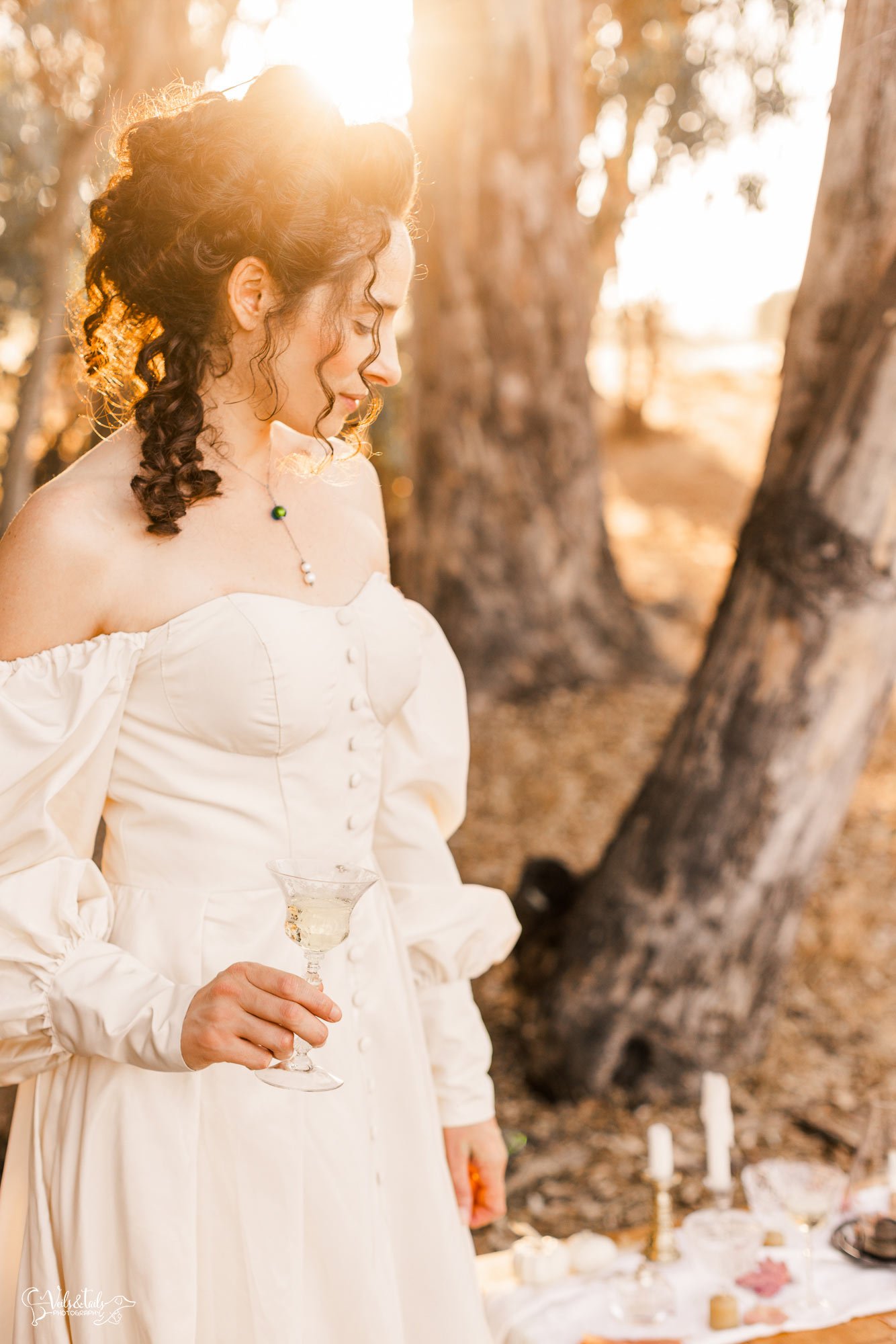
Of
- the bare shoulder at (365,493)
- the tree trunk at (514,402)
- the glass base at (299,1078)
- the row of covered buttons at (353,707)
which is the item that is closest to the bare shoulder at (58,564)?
the row of covered buttons at (353,707)

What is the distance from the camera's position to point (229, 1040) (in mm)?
1298

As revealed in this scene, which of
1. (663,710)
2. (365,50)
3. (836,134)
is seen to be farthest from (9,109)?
(836,134)

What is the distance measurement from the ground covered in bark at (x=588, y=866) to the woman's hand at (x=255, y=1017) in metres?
1.91

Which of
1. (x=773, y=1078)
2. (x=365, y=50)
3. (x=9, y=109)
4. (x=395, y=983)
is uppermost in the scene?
(x=9, y=109)

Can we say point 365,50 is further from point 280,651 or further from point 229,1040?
point 229,1040

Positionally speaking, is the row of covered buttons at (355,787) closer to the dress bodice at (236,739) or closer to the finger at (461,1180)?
the dress bodice at (236,739)

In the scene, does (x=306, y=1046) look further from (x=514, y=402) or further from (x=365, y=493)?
(x=514, y=402)

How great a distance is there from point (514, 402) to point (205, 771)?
5.53m

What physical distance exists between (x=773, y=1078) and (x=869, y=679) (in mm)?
1464

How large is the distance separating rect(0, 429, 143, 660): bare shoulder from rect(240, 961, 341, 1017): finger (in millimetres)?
455

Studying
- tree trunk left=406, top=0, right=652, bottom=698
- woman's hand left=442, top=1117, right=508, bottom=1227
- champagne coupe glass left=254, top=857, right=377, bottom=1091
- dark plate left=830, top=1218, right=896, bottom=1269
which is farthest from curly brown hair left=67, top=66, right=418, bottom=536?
tree trunk left=406, top=0, right=652, bottom=698

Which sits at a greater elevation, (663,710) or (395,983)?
(663,710)

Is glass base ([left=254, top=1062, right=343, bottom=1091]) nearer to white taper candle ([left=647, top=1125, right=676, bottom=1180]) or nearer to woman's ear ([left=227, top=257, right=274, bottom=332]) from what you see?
woman's ear ([left=227, top=257, right=274, bottom=332])

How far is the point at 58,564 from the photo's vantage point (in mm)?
1423
